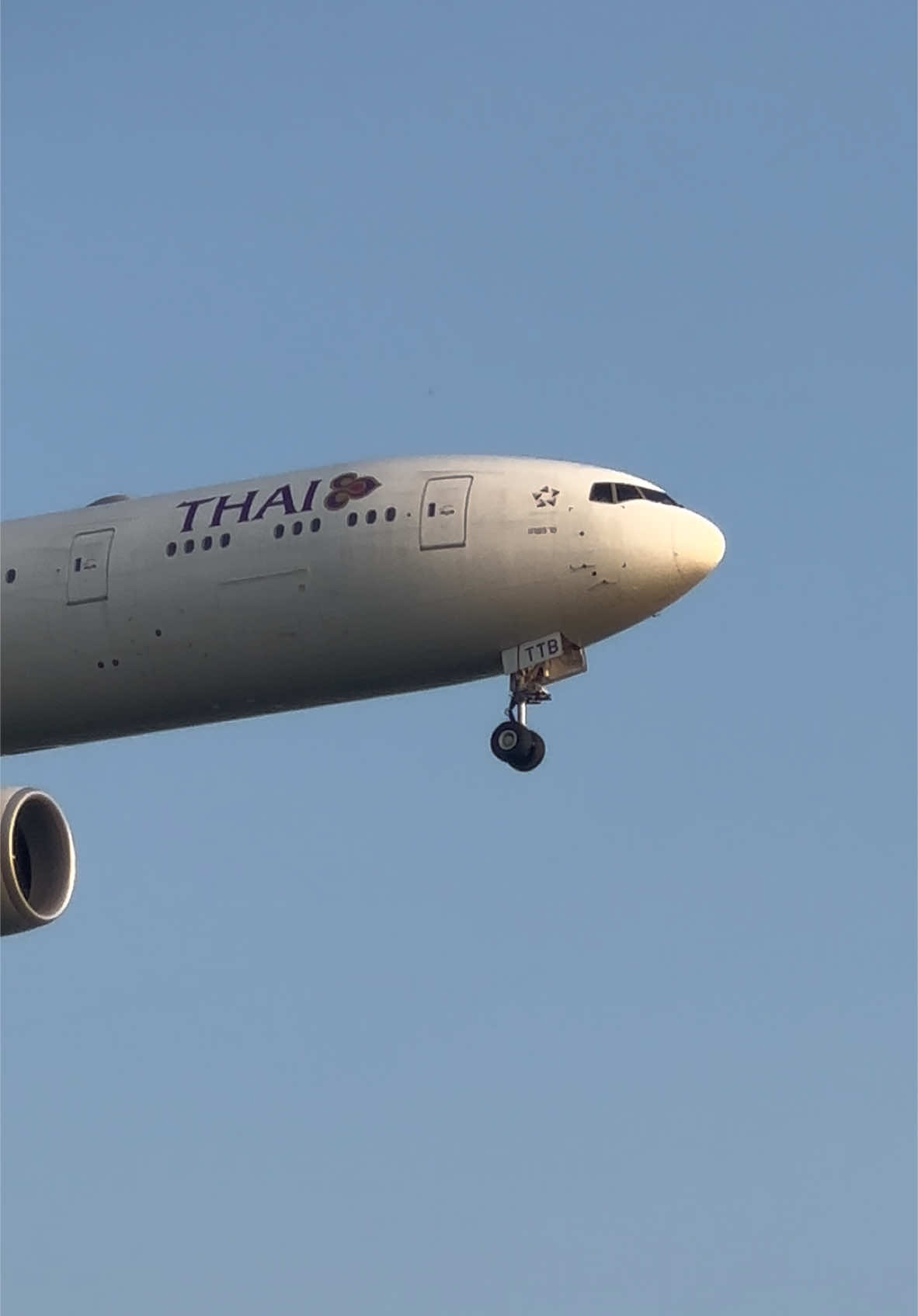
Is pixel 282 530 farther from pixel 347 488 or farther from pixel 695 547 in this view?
pixel 695 547

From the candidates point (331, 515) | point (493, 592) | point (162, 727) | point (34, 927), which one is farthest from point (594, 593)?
point (34, 927)

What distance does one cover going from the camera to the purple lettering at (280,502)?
5259cm

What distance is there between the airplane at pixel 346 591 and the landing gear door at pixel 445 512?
0.04m

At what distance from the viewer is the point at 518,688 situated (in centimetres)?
5200

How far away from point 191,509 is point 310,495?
258cm

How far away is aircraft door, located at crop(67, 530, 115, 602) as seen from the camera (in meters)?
53.6

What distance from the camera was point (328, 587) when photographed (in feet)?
168

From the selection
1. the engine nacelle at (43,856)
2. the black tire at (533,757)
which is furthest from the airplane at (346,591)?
the engine nacelle at (43,856)

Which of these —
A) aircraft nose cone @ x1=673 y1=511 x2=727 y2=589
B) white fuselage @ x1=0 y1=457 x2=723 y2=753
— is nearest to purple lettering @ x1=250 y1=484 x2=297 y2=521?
white fuselage @ x1=0 y1=457 x2=723 y2=753

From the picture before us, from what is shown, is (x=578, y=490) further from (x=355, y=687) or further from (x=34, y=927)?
(x=34, y=927)

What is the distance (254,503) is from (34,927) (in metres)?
17.8

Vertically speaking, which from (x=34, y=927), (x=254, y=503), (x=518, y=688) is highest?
(x=254, y=503)

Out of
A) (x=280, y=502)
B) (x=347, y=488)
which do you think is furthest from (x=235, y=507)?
(x=347, y=488)

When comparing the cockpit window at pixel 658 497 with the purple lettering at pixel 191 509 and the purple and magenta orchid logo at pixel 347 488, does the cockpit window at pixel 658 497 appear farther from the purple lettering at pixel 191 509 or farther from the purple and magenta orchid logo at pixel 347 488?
the purple lettering at pixel 191 509
